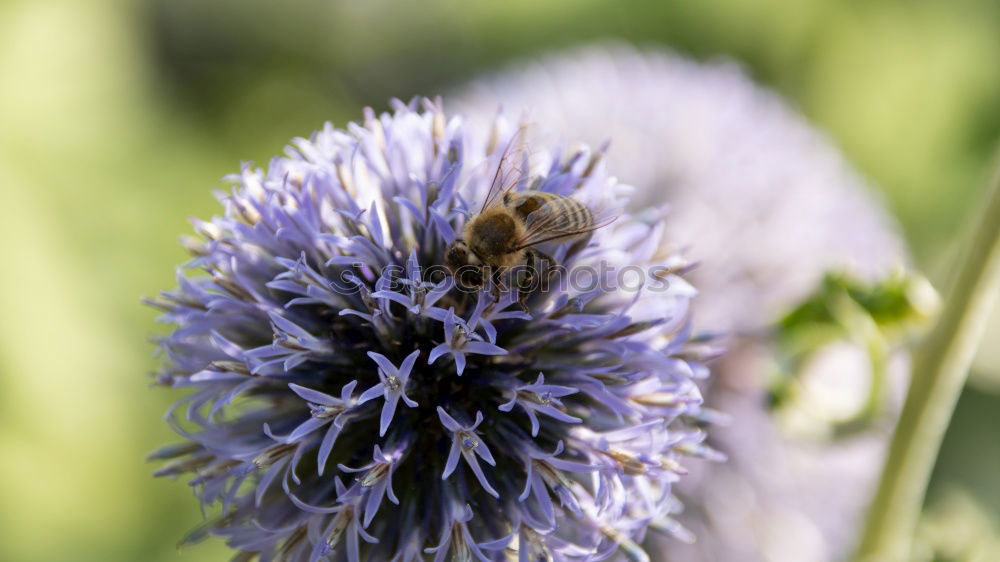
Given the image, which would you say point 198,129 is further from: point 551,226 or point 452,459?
point 452,459

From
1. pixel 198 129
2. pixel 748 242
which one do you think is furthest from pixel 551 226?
pixel 198 129

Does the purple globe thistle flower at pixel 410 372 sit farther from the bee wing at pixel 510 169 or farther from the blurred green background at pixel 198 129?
the blurred green background at pixel 198 129

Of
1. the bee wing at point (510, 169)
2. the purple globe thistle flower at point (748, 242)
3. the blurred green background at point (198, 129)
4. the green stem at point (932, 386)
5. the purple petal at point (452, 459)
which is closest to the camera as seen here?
the purple petal at point (452, 459)

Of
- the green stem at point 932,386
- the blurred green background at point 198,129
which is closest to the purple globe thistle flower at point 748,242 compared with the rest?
the green stem at point 932,386

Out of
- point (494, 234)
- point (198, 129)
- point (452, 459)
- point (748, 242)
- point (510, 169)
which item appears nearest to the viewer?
point (452, 459)

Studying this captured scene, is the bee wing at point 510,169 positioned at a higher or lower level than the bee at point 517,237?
higher

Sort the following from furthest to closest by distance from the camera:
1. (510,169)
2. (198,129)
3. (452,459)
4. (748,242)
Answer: (198,129) → (748,242) → (510,169) → (452,459)

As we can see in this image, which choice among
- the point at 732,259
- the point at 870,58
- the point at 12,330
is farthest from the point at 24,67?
the point at 870,58
